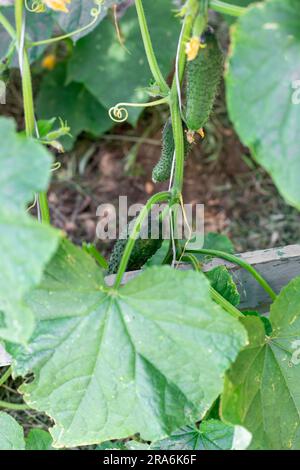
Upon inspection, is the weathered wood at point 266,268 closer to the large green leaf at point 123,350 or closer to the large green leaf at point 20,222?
the large green leaf at point 123,350

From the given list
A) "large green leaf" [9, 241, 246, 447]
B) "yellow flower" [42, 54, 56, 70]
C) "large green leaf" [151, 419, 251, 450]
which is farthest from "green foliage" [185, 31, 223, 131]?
"yellow flower" [42, 54, 56, 70]

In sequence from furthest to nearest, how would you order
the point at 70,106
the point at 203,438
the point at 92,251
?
1. the point at 70,106
2. the point at 92,251
3. the point at 203,438

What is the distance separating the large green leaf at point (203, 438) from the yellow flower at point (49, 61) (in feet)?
5.50

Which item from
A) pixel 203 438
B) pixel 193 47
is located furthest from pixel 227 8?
pixel 203 438

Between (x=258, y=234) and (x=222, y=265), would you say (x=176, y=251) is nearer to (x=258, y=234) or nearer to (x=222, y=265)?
(x=222, y=265)

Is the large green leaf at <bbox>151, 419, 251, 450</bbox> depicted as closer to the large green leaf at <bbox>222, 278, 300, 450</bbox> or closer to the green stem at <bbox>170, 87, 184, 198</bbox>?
the large green leaf at <bbox>222, 278, 300, 450</bbox>

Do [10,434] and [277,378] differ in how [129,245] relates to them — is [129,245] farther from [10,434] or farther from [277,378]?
[10,434]

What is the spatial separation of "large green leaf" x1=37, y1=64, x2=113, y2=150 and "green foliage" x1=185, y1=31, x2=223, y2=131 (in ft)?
4.36

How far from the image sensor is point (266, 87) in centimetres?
84

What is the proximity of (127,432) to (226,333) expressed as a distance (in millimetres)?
212

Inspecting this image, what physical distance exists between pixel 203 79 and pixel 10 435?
70 cm

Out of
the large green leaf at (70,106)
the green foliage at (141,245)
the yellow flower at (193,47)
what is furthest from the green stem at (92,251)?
the large green leaf at (70,106)

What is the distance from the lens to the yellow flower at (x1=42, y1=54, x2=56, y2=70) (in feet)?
8.37
